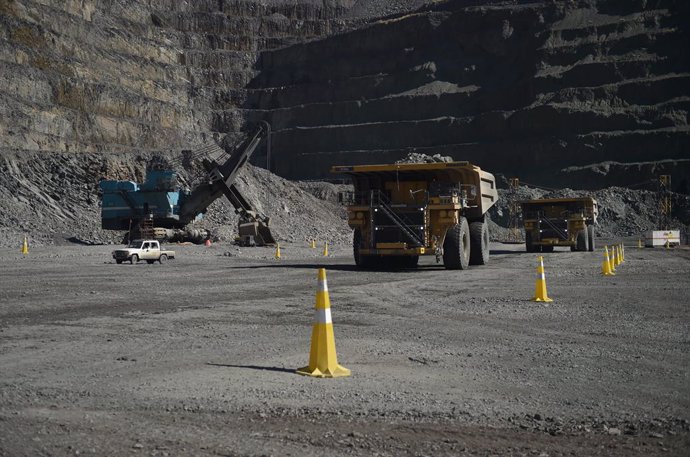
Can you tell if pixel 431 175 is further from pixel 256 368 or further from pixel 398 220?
pixel 256 368

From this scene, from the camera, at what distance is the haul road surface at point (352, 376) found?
16.2ft

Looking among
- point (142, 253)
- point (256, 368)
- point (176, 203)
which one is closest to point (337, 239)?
point (176, 203)

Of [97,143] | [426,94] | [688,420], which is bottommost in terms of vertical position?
[688,420]

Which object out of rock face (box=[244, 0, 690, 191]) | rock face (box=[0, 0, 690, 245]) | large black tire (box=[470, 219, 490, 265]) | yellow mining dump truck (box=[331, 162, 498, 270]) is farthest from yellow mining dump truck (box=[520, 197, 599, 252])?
rock face (box=[244, 0, 690, 191])

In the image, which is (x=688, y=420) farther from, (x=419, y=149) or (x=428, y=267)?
(x=419, y=149)

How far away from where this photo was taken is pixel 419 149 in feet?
296

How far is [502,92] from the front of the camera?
91000mm

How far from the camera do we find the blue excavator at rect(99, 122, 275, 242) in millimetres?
40875

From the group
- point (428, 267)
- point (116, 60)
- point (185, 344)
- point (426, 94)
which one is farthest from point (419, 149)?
point (185, 344)

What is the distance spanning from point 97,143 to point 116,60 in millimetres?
15429

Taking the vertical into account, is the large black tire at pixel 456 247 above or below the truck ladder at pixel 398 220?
below

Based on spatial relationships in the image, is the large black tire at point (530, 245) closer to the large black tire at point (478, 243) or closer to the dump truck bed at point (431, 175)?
the large black tire at point (478, 243)

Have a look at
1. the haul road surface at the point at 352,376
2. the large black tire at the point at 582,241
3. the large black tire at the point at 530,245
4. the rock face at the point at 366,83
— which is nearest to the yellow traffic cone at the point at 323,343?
the haul road surface at the point at 352,376

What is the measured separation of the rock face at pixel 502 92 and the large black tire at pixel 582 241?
134 feet
